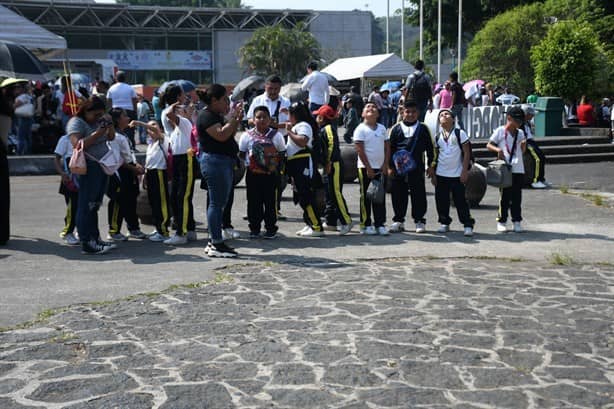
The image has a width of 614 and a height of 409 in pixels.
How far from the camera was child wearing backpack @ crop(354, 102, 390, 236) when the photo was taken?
11.0 meters

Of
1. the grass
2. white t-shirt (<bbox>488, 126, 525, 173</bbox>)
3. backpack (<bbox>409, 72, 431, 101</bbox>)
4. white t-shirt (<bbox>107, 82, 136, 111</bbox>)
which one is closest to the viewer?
the grass

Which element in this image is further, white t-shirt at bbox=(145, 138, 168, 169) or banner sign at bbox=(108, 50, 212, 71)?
banner sign at bbox=(108, 50, 212, 71)

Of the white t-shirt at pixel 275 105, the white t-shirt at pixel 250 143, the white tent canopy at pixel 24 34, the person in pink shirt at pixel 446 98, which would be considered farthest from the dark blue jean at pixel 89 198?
the person in pink shirt at pixel 446 98

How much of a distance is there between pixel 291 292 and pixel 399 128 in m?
4.02

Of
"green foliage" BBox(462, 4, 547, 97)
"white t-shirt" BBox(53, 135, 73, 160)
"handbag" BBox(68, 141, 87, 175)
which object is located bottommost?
"handbag" BBox(68, 141, 87, 175)

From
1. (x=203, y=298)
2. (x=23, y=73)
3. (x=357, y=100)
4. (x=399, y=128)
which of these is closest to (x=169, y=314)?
(x=203, y=298)

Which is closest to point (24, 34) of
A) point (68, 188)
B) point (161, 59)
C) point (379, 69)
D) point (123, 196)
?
point (123, 196)

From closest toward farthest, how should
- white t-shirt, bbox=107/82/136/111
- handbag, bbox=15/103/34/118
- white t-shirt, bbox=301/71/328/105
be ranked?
white t-shirt, bbox=301/71/328/105 → handbag, bbox=15/103/34/118 → white t-shirt, bbox=107/82/136/111

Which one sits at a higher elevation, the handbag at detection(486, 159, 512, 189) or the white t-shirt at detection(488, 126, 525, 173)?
the white t-shirt at detection(488, 126, 525, 173)

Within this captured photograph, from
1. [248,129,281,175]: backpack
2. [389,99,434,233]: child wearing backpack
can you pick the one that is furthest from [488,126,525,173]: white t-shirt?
[248,129,281,175]: backpack

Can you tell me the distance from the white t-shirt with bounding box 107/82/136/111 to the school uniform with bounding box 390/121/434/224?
951 centimetres

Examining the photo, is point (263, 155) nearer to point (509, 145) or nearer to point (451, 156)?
point (451, 156)

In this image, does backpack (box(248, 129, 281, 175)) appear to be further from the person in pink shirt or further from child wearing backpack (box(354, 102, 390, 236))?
the person in pink shirt

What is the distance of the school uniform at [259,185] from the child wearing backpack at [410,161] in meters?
1.48
